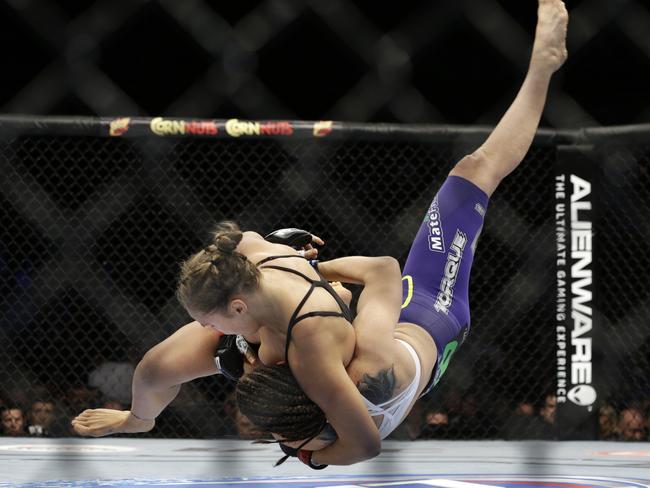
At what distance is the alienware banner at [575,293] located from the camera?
329 centimetres

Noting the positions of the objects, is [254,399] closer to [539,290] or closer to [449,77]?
[539,290]

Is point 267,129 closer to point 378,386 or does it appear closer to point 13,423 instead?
point 13,423

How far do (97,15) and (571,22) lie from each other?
1.87 m

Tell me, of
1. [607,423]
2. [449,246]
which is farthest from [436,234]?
[607,423]

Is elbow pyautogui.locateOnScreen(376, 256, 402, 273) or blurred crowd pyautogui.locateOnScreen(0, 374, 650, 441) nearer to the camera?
elbow pyautogui.locateOnScreen(376, 256, 402, 273)

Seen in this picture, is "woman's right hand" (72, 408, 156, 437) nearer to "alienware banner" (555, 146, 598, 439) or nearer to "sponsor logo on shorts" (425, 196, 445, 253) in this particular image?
"sponsor logo on shorts" (425, 196, 445, 253)

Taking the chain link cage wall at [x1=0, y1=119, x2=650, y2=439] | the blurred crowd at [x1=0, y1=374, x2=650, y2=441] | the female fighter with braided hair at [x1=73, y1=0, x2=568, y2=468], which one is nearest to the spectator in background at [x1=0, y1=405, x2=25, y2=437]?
the blurred crowd at [x1=0, y1=374, x2=650, y2=441]

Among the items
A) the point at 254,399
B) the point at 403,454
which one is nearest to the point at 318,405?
the point at 254,399

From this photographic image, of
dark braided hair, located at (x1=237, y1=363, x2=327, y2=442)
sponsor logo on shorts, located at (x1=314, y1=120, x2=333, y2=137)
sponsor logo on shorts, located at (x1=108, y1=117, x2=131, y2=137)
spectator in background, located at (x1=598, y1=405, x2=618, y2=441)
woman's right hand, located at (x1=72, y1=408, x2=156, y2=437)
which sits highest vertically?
sponsor logo on shorts, located at (x1=108, y1=117, x2=131, y2=137)

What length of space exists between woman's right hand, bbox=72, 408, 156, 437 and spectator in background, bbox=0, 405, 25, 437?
150 centimetres

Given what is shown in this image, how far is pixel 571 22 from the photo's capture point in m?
4.09

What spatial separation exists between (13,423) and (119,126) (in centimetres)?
111

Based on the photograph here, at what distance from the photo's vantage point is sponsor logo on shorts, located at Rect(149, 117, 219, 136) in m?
3.21

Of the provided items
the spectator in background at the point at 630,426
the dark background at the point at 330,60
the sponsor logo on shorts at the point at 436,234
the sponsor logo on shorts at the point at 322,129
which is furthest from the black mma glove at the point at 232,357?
the dark background at the point at 330,60
